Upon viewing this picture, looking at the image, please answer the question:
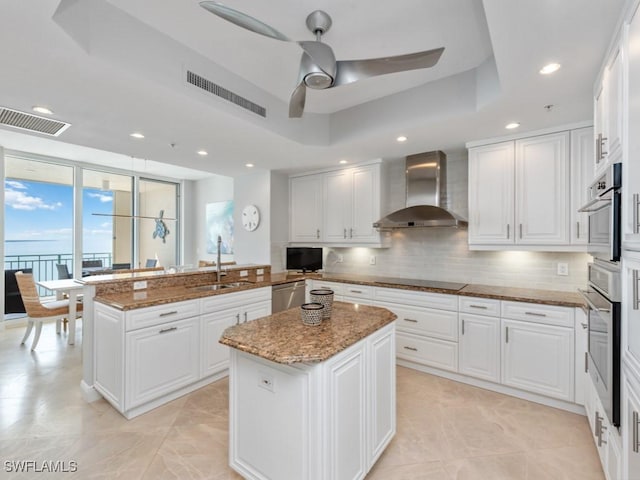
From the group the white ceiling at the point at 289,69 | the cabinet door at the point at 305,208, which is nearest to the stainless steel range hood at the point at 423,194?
the white ceiling at the point at 289,69

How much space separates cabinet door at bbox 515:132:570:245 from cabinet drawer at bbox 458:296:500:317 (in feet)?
2.18

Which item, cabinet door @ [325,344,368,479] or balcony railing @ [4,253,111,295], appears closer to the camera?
cabinet door @ [325,344,368,479]

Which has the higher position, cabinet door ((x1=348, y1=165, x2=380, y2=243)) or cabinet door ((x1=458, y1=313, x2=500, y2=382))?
cabinet door ((x1=348, y1=165, x2=380, y2=243))

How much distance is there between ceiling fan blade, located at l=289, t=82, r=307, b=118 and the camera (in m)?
1.83

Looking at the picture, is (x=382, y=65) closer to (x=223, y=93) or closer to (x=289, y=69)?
(x=289, y=69)

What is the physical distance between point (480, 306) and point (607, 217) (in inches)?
64.0

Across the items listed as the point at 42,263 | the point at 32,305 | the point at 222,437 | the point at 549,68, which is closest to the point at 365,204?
the point at 549,68

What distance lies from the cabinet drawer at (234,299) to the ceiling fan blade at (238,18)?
2258mm

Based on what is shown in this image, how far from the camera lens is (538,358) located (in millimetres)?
2611

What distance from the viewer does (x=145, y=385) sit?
246cm

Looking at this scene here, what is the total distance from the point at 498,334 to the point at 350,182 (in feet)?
8.10

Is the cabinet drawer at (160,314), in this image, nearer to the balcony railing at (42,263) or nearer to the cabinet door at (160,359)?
the cabinet door at (160,359)

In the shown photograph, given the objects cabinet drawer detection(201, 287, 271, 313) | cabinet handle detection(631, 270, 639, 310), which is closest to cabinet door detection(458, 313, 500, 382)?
cabinet handle detection(631, 270, 639, 310)

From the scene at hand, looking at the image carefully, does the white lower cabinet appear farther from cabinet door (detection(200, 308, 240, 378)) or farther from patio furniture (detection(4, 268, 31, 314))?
patio furniture (detection(4, 268, 31, 314))
